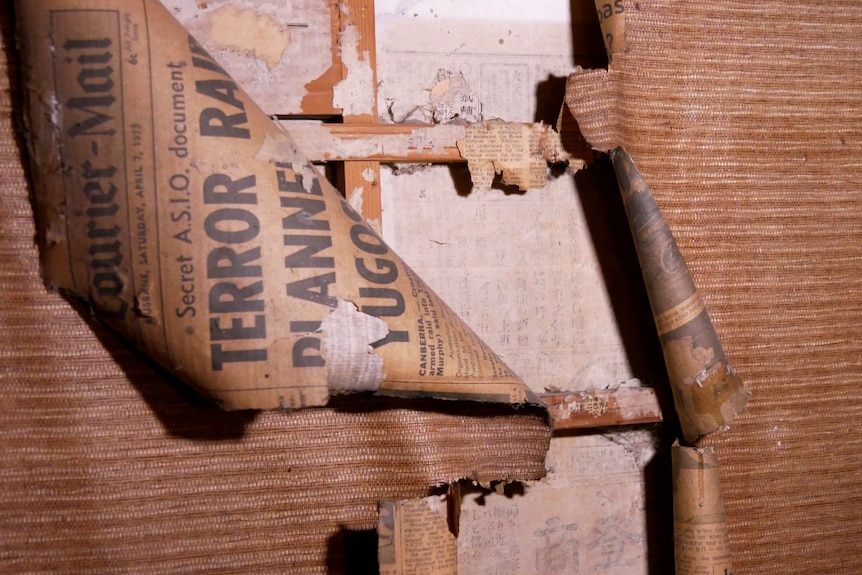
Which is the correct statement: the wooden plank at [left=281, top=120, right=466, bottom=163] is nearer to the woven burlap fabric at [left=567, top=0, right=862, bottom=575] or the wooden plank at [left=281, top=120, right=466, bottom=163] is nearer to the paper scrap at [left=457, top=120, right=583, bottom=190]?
the paper scrap at [left=457, top=120, right=583, bottom=190]

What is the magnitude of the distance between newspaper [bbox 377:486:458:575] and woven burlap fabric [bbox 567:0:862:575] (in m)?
0.53

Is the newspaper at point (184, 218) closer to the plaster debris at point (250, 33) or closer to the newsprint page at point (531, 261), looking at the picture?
the plaster debris at point (250, 33)

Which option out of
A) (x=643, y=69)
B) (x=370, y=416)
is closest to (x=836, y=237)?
(x=643, y=69)

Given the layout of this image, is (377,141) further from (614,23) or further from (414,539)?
(414,539)

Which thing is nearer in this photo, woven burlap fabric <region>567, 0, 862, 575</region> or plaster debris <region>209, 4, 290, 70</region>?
plaster debris <region>209, 4, 290, 70</region>

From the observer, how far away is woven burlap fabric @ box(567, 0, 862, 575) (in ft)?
3.97

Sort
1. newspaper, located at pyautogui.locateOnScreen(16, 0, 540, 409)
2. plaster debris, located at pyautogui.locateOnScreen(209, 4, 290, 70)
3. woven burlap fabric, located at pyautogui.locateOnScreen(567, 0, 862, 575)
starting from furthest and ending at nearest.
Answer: woven burlap fabric, located at pyautogui.locateOnScreen(567, 0, 862, 575), plaster debris, located at pyautogui.locateOnScreen(209, 4, 290, 70), newspaper, located at pyautogui.locateOnScreen(16, 0, 540, 409)

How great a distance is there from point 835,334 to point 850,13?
0.59m

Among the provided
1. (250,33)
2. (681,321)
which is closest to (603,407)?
(681,321)

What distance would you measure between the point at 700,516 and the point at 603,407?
233 millimetres

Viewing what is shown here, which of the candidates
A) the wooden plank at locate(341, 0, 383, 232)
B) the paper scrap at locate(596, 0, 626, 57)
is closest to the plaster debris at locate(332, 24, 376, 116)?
the wooden plank at locate(341, 0, 383, 232)

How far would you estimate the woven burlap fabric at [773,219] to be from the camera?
121cm

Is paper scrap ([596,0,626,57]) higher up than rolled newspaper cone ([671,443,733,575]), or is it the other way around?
paper scrap ([596,0,626,57])

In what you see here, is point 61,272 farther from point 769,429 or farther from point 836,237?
point 836,237
